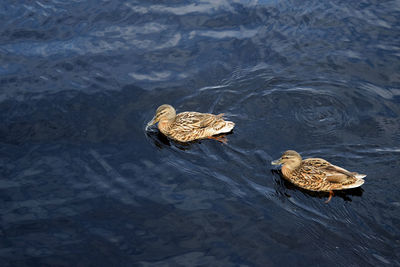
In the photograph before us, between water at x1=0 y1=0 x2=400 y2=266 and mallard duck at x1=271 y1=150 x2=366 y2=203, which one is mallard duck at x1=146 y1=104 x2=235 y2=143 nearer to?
water at x1=0 y1=0 x2=400 y2=266

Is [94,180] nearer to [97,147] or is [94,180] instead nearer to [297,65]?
[97,147]

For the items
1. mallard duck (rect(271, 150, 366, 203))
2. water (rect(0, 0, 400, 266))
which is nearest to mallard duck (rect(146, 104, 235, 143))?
water (rect(0, 0, 400, 266))

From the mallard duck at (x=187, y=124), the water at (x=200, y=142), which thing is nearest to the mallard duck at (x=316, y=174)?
the water at (x=200, y=142)

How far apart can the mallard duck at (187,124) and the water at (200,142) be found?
0.26m

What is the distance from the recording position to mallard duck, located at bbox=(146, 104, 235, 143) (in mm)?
10219

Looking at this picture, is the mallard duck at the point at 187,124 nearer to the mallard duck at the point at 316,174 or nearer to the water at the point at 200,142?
the water at the point at 200,142

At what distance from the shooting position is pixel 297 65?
12.3 meters

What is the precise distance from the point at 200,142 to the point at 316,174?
8.66 ft

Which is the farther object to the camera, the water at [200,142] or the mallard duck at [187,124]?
the mallard duck at [187,124]

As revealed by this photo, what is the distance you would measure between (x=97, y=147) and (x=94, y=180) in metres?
0.97

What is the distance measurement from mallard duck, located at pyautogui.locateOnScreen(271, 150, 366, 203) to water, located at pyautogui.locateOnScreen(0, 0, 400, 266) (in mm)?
209

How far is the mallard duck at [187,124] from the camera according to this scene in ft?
33.5

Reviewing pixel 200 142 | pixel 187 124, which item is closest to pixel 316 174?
pixel 200 142

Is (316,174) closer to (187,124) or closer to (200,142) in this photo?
(200,142)
